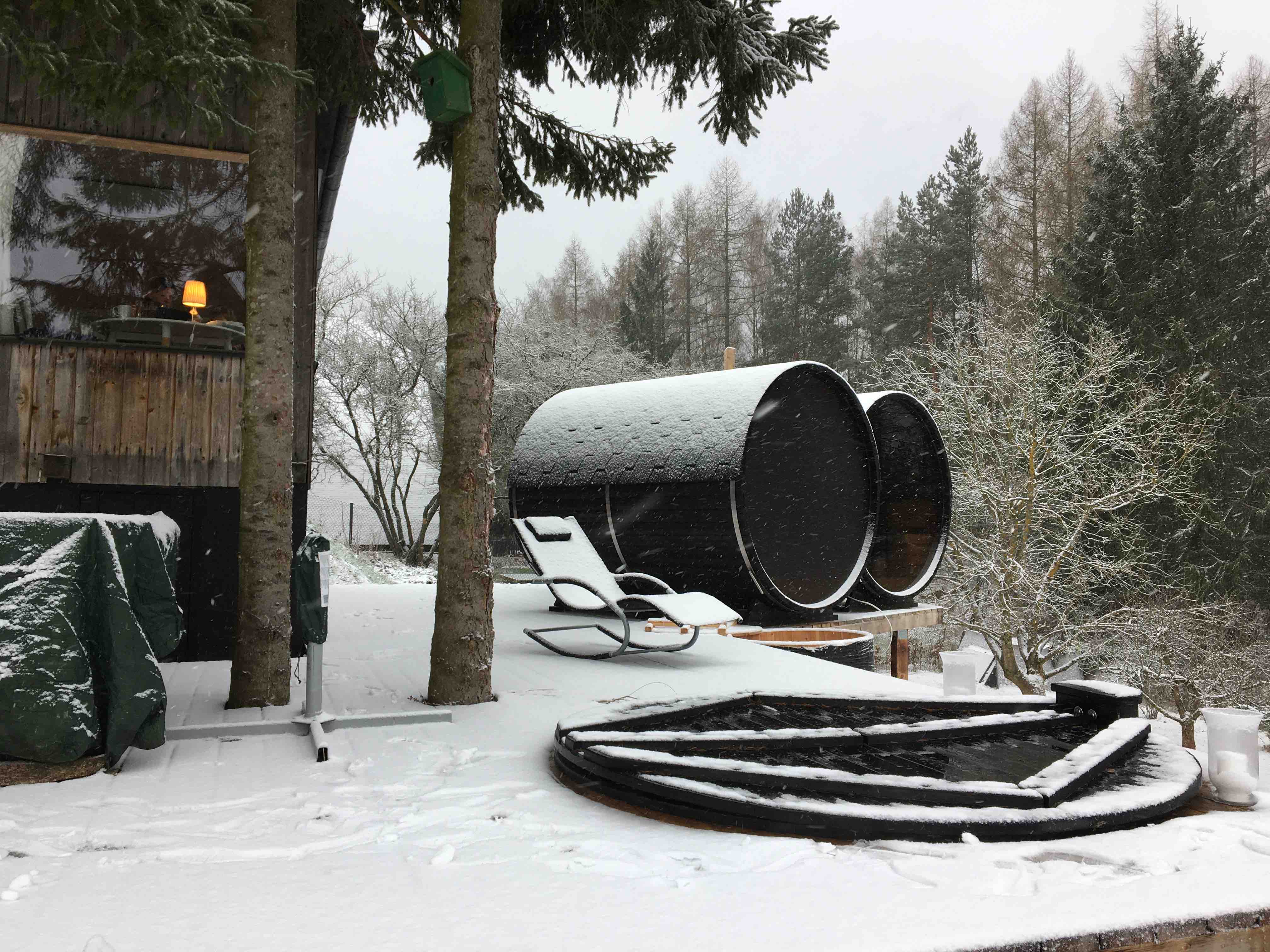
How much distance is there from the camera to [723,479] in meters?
7.10

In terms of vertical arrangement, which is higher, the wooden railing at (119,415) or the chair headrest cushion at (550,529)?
the wooden railing at (119,415)

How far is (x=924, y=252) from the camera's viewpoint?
944 inches

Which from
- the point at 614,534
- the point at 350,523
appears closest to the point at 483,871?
the point at 614,534

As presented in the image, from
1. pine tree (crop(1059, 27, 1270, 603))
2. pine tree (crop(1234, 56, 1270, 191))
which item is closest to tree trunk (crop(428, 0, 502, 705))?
pine tree (crop(1059, 27, 1270, 603))

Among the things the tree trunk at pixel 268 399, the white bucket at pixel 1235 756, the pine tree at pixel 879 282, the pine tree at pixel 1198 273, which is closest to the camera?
the white bucket at pixel 1235 756

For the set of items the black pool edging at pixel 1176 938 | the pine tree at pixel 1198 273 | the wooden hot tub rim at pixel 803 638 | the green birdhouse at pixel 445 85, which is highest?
the pine tree at pixel 1198 273

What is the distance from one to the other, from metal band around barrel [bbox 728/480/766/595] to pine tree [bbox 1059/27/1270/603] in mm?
10531

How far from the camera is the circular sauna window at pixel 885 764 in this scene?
96.6 inches

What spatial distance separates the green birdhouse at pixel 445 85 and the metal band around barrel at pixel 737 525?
3.68 meters

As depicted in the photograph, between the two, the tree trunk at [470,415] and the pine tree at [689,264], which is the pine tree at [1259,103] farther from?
the tree trunk at [470,415]

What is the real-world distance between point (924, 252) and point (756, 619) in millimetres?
19071

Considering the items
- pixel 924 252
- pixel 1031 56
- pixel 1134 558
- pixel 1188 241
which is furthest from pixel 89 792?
pixel 1031 56

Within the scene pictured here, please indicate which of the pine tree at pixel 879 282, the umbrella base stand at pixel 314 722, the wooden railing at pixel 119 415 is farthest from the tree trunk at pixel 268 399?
the pine tree at pixel 879 282

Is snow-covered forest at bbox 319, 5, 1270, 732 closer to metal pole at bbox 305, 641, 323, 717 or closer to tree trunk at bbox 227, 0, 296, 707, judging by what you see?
tree trunk at bbox 227, 0, 296, 707
